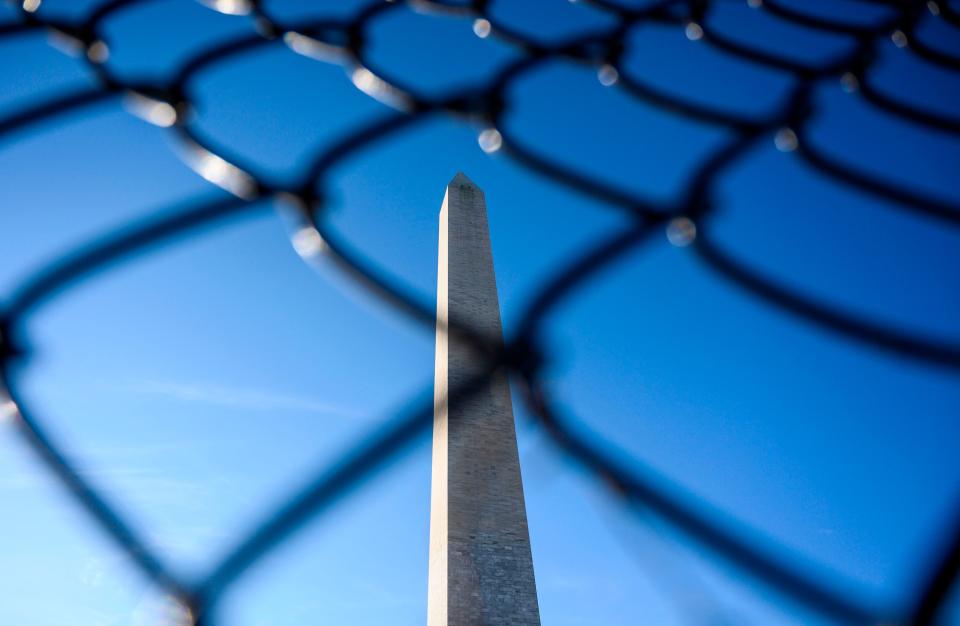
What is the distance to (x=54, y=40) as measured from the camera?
3.64 ft

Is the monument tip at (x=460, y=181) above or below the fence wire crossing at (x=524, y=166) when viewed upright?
below

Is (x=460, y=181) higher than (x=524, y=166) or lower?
lower

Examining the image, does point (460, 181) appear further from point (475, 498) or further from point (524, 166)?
point (524, 166)

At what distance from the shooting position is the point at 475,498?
581 cm

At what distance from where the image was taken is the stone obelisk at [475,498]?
218 inches

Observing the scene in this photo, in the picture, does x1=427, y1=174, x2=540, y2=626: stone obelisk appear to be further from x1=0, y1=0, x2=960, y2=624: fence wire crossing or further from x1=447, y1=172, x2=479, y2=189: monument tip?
x1=0, y1=0, x2=960, y2=624: fence wire crossing

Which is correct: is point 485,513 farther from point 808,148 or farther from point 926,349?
point 926,349

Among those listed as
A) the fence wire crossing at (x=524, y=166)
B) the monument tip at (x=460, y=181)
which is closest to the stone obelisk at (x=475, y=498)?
the monument tip at (x=460, y=181)

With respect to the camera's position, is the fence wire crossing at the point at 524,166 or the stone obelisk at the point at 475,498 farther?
the stone obelisk at the point at 475,498

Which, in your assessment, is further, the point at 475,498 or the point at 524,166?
the point at 475,498

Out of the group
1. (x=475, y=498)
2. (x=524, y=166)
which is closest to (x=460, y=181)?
(x=475, y=498)

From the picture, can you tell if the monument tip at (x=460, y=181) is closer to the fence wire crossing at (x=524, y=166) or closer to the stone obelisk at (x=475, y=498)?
the stone obelisk at (x=475, y=498)

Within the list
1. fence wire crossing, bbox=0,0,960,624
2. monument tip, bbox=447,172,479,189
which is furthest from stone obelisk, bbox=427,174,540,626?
fence wire crossing, bbox=0,0,960,624

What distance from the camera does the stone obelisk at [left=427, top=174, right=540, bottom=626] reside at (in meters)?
5.54
